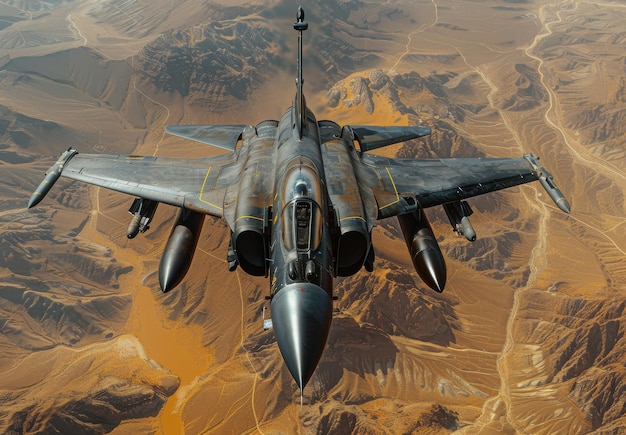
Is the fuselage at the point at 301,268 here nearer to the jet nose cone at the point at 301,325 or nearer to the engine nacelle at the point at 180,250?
the jet nose cone at the point at 301,325

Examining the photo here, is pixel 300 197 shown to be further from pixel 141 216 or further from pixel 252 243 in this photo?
pixel 141 216

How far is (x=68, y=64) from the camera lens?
91.1 metres

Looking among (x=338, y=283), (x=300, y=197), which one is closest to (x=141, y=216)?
(x=300, y=197)

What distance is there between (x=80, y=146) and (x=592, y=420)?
81.4 m

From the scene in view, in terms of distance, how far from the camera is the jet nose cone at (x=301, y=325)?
13438mm

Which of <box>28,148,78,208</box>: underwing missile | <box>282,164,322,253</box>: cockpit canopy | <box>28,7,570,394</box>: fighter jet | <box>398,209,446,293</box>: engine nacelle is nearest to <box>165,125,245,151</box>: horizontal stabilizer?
<box>28,7,570,394</box>: fighter jet

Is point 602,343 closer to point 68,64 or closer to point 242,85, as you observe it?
point 242,85

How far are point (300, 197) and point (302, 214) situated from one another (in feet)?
2.81

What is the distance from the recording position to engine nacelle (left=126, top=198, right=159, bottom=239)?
22.1 metres

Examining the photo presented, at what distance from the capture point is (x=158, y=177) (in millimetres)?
23875

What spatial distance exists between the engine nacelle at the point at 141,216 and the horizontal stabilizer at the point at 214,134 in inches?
279

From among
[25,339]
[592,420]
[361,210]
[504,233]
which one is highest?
[361,210]

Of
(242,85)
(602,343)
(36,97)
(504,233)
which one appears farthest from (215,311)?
(36,97)

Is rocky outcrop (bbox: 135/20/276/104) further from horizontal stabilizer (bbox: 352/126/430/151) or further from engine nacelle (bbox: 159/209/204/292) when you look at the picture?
engine nacelle (bbox: 159/209/204/292)
